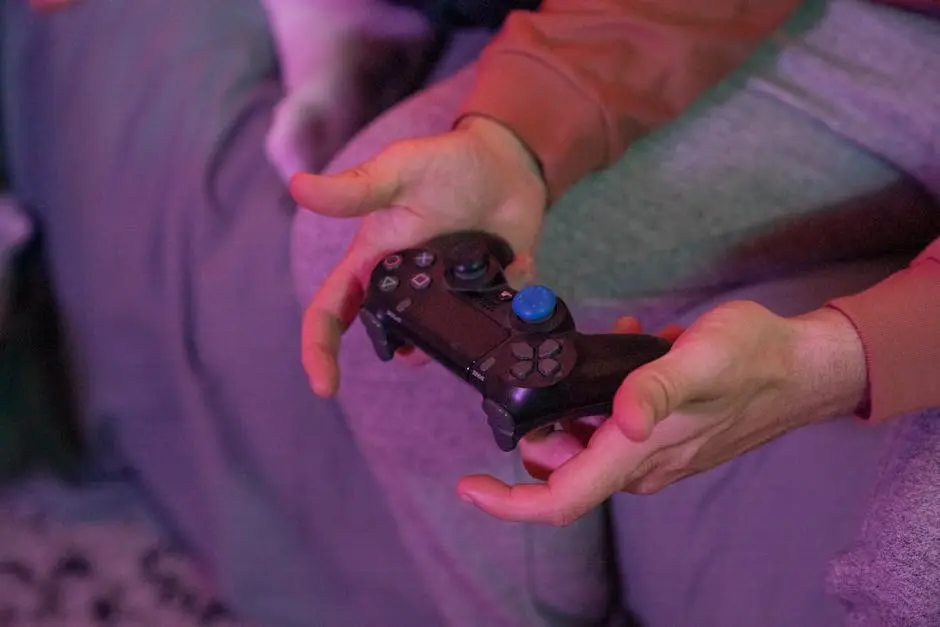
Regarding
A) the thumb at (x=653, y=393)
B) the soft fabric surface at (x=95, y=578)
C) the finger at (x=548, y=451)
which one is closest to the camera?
the thumb at (x=653, y=393)

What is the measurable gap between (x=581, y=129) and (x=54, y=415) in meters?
0.61

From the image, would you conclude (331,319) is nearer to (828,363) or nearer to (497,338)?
(497,338)

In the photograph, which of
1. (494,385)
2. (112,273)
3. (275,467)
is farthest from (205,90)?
(494,385)

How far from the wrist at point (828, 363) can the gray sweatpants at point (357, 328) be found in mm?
43

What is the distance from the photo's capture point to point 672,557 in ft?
1.69

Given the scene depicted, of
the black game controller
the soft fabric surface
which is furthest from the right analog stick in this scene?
the soft fabric surface

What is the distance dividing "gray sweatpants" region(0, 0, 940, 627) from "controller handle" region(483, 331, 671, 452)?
121 mm

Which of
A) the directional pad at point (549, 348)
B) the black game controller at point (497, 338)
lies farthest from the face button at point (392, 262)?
the directional pad at point (549, 348)

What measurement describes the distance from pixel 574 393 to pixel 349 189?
0.16m

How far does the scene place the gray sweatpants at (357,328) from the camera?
50 centimetres

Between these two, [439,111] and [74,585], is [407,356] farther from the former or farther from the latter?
[74,585]

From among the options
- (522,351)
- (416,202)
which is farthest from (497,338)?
(416,202)

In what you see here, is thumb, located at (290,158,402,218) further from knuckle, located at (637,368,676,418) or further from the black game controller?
knuckle, located at (637,368,676,418)

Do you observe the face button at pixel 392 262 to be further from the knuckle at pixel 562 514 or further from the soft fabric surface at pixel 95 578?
the soft fabric surface at pixel 95 578
